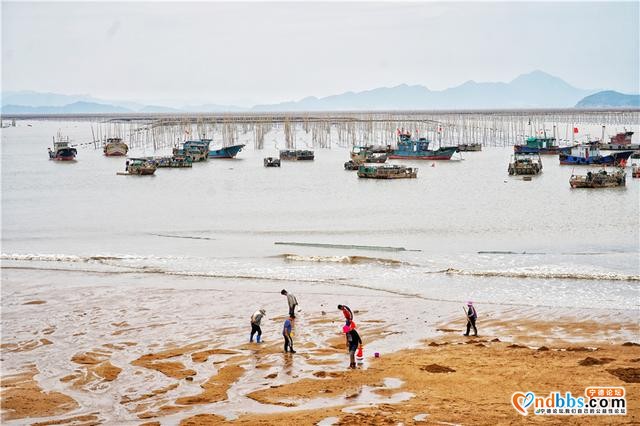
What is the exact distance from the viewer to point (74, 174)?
264 ft

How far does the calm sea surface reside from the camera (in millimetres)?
26609

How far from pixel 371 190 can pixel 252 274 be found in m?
34.6

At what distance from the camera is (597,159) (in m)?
78.9

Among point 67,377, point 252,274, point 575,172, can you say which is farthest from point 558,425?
point 575,172

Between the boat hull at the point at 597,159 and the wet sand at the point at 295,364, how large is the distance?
197ft

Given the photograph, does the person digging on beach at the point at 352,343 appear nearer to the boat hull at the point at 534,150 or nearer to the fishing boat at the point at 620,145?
the boat hull at the point at 534,150

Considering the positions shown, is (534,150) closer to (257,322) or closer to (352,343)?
(257,322)

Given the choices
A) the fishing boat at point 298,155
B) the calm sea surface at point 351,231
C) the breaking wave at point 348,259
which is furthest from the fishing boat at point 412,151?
the breaking wave at point 348,259

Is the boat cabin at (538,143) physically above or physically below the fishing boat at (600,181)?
above

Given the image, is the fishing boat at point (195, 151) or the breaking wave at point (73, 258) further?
the fishing boat at point (195, 151)

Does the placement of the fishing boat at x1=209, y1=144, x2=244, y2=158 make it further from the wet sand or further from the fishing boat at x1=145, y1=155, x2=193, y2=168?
the wet sand

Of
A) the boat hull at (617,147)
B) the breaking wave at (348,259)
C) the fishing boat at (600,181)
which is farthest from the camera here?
the boat hull at (617,147)

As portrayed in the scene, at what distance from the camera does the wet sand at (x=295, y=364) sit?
502 inches

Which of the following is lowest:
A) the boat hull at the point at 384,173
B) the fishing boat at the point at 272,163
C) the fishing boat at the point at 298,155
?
the boat hull at the point at 384,173
